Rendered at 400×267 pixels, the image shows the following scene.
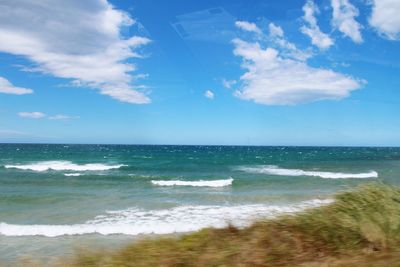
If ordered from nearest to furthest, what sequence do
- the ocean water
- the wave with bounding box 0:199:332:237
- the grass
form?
the grass
the ocean water
the wave with bounding box 0:199:332:237

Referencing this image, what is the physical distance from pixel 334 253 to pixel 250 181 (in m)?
22.5

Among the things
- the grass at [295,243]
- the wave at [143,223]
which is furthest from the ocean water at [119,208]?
the grass at [295,243]

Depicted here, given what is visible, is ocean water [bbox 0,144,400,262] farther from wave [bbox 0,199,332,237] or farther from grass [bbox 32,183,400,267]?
grass [bbox 32,183,400,267]

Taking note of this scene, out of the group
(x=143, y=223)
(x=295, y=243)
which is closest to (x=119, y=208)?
(x=143, y=223)

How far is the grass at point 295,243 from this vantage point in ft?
13.6

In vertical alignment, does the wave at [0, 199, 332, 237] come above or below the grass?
below

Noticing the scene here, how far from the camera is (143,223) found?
13.0 metres

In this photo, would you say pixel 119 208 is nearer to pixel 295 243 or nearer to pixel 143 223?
pixel 143 223

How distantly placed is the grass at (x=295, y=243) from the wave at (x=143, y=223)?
5.06 m

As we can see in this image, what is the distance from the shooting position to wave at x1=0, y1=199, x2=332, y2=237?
1182 centimetres

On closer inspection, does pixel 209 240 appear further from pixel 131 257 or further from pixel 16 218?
pixel 16 218

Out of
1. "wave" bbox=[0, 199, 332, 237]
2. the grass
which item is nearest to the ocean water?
"wave" bbox=[0, 199, 332, 237]

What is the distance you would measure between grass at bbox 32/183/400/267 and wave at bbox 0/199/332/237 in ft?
16.6

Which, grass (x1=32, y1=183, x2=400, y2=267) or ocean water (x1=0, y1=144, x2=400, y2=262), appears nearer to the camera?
grass (x1=32, y1=183, x2=400, y2=267)
